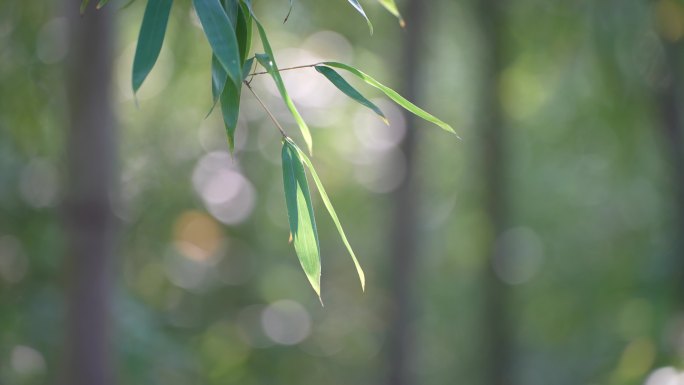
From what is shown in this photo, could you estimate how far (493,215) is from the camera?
6.41m

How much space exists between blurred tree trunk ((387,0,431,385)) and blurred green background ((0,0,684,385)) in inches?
0.8

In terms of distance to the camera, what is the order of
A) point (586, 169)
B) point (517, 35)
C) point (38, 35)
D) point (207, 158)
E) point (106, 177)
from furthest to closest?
point (586, 169) < point (207, 158) < point (517, 35) < point (38, 35) < point (106, 177)

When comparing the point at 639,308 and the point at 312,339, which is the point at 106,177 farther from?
the point at 312,339

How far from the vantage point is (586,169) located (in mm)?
7922

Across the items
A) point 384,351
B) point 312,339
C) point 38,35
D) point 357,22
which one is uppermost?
point 357,22

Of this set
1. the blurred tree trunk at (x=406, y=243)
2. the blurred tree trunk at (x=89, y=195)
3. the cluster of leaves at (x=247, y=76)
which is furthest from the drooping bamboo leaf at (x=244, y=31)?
the blurred tree trunk at (x=406, y=243)

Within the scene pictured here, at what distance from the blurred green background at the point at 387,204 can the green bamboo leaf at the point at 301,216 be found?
2.10 metres

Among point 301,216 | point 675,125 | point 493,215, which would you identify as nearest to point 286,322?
point 493,215

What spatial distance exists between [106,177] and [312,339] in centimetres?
488

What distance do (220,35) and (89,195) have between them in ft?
7.21

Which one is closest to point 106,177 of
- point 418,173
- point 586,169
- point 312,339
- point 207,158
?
point 418,173

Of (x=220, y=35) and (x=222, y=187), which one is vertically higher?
(x=220, y=35)

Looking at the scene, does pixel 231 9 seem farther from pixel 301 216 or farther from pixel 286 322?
pixel 286 322

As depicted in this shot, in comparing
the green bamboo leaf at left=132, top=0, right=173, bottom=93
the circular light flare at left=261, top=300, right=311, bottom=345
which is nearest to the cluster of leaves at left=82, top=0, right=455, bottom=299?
the green bamboo leaf at left=132, top=0, right=173, bottom=93
